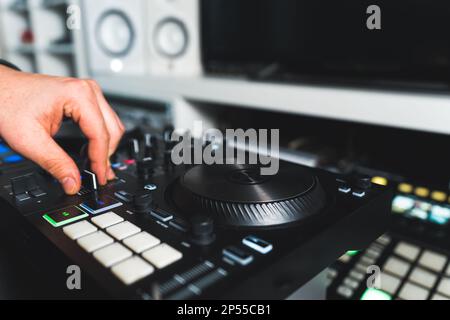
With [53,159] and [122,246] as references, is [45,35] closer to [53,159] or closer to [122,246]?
[53,159]

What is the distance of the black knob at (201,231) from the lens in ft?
1.00

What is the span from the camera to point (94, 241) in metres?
0.31

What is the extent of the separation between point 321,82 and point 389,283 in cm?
67

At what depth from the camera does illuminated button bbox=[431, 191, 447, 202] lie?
0.76m

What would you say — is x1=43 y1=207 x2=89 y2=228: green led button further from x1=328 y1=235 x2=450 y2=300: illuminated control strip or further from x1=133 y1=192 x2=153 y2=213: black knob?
x1=328 y1=235 x2=450 y2=300: illuminated control strip

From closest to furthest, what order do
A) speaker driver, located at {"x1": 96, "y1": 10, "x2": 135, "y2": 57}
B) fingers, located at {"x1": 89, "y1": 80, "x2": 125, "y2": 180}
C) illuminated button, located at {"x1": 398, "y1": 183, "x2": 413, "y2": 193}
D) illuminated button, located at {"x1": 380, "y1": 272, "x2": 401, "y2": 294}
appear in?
fingers, located at {"x1": 89, "y1": 80, "x2": 125, "y2": 180} < illuminated button, located at {"x1": 380, "y1": 272, "x2": 401, "y2": 294} < illuminated button, located at {"x1": 398, "y1": 183, "x2": 413, "y2": 193} < speaker driver, located at {"x1": 96, "y1": 10, "x2": 135, "y2": 57}

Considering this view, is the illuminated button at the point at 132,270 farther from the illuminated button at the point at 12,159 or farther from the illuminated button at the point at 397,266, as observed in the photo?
the illuminated button at the point at 397,266

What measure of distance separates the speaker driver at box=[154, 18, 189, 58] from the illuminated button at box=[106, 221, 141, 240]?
4.73 ft

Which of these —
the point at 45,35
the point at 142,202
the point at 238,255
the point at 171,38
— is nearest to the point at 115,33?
the point at 171,38

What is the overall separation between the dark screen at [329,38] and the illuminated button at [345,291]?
2.07ft

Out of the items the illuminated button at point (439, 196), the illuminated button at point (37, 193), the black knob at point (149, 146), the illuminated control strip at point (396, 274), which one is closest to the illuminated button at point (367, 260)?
the illuminated control strip at point (396, 274)

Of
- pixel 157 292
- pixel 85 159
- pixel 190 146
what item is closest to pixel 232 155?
pixel 190 146

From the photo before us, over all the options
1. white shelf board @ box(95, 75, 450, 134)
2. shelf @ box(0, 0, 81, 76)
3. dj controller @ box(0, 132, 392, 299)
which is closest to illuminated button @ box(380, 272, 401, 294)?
dj controller @ box(0, 132, 392, 299)

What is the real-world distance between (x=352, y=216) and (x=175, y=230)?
0.17 meters
